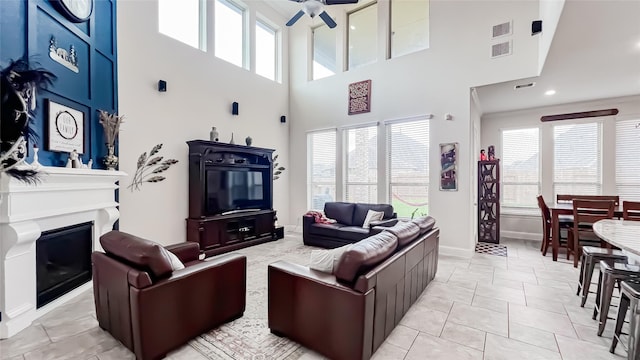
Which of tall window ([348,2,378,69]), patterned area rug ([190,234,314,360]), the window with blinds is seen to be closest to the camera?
patterned area rug ([190,234,314,360])

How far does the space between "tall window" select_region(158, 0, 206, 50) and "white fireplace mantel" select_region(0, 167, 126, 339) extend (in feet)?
9.85

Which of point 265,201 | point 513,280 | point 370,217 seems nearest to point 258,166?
point 265,201

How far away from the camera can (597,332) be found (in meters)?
2.30

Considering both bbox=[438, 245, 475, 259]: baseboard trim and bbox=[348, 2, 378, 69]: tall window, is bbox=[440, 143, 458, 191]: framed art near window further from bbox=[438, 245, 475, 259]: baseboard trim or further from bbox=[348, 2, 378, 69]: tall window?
bbox=[348, 2, 378, 69]: tall window

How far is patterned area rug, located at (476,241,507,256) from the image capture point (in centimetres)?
484

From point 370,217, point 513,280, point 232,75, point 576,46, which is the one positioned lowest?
point 513,280

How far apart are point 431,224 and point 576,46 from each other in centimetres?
272

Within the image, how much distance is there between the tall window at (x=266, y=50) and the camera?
6379 mm

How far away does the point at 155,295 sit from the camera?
Result: 1853mm

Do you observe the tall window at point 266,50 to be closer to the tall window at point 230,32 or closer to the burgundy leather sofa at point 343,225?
the tall window at point 230,32

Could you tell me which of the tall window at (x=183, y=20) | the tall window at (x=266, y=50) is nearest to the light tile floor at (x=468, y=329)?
the tall window at (x=183, y=20)

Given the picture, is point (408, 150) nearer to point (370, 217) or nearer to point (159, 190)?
Result: point (370, 217)

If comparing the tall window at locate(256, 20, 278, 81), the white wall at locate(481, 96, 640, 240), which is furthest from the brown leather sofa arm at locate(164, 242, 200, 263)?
the white wall at locate(481, 96, 640, 240)

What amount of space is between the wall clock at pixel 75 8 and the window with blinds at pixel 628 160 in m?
8.78
